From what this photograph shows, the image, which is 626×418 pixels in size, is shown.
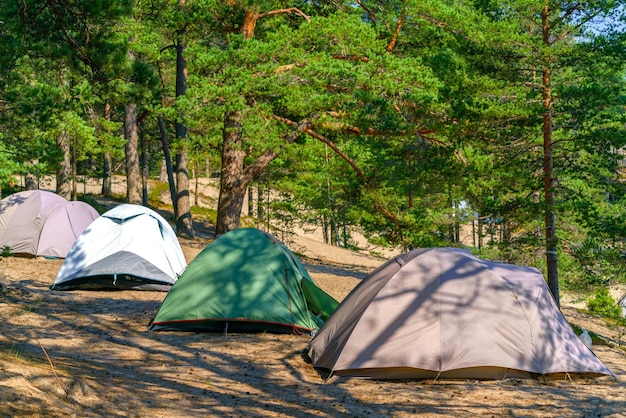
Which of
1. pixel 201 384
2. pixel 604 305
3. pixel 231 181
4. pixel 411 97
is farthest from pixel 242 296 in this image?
pixel 604 305

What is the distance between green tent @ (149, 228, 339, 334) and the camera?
10.1 meters

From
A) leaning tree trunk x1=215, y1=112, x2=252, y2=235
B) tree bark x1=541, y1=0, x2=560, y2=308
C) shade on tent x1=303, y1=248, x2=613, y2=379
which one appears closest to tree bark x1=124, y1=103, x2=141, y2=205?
leaning tree trunk x1=215, y1=112, x2=252, y2=235

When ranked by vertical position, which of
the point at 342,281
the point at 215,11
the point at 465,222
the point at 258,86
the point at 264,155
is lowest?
the point at 342,281

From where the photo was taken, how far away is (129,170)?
983 inches

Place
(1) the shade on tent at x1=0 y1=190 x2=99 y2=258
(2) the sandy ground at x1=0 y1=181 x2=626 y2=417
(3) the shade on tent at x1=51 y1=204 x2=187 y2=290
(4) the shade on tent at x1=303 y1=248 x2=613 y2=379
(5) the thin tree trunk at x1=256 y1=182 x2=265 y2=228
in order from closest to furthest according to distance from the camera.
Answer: (2) the sandy ground at x1=0 y1=181 x2=626 y2=417 → (4) the shade on tent at x1=303 y1=248 x2=613 y2=379 → (3) the shade on tent at x1=51 y1=204 x2=187 y2=290 → (1) the shade on tent at x1=0 y1=190 x2=99 y2=258 → (5) the thin tree trunk at x1=256 y1=182 x2=265 y2=228

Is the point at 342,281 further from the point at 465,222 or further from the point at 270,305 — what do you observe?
the point at 270,305

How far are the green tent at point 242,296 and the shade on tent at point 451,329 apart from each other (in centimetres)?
189

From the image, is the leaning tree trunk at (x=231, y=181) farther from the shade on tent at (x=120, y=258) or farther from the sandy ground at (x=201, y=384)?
the sandy ground at (x=201, y=384)

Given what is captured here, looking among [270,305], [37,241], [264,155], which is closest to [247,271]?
[270,305]

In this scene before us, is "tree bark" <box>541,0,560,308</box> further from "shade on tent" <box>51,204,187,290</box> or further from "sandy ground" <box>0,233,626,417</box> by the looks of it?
"shade on tent" <box>51,204,187,290</box>

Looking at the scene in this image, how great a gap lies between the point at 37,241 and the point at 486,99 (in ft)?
39.1

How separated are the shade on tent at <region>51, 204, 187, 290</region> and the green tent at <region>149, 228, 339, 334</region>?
327 centimetres

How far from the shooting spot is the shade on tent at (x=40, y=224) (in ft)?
56.7

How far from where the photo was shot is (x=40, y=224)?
17.5 m
